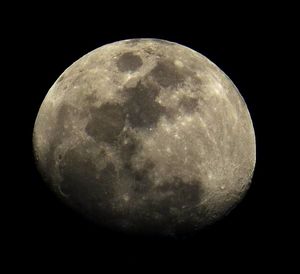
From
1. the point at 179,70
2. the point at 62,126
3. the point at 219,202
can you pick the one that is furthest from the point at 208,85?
the point at 62,126

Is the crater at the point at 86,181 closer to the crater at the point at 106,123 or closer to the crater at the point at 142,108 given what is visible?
the crater at the point at 106,123

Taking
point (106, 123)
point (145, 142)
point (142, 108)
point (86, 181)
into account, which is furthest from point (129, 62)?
point (86, 181)

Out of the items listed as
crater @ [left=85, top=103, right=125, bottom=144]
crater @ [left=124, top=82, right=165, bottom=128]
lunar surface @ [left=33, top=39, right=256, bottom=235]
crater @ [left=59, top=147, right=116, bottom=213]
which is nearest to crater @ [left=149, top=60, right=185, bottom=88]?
lunar surface @ [left=33, top=39, right=256, bottom=235]

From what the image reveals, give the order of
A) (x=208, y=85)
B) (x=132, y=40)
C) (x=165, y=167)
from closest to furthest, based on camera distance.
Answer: (x=165, y=167), (x=208, y=85), (x=132, y=40)

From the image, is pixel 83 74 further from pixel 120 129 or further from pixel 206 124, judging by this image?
pixel 206 124

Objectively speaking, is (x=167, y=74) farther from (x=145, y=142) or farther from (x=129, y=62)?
(x=145, y=142)

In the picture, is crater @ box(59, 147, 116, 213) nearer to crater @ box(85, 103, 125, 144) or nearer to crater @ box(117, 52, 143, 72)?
crater @ box(85, 103, 125, 144)
